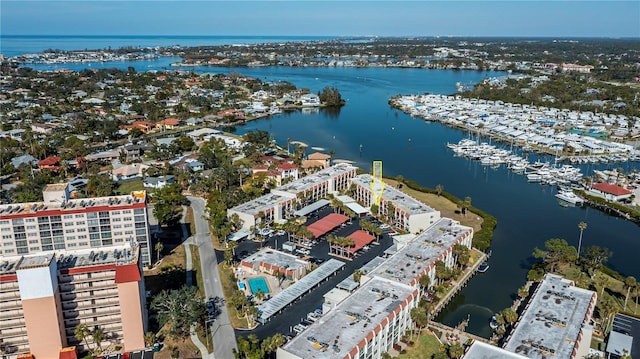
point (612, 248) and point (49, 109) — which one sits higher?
point (49, 109)

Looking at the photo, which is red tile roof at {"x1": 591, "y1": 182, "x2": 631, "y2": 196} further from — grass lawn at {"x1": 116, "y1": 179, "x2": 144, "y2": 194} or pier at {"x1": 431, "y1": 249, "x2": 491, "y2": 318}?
grass lawn at {"x1": 116, "y1": 179, "x2": 144, "y2": 194}

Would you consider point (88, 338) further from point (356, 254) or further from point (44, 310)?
point (356, 254)

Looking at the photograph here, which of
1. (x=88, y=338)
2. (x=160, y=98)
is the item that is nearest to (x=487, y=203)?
(x=88, y=338)

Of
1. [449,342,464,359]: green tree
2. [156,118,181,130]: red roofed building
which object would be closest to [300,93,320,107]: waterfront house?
[156,118,181,130]: red roofed building

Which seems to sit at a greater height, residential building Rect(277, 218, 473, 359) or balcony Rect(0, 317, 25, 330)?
balcony Rect(0, 317, 25, 330)

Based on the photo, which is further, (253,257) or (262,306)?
(253,257)
